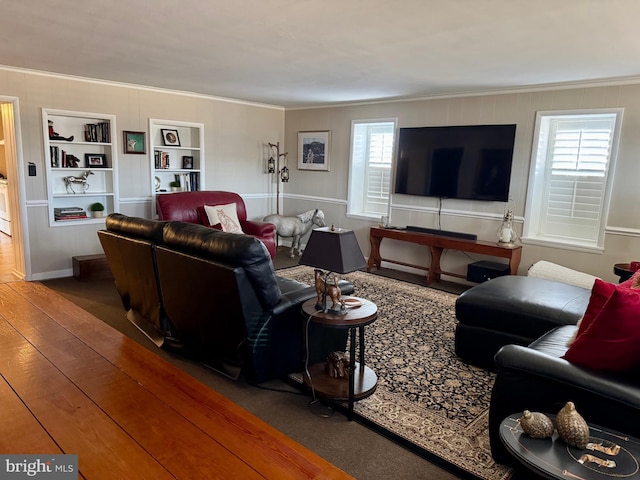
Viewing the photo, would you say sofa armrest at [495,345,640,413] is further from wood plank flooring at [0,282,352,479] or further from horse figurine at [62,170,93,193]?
horse figurine at [62,170,93,193]

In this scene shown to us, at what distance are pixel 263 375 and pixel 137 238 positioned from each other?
1370mm

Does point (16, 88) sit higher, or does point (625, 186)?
point (16, 88)

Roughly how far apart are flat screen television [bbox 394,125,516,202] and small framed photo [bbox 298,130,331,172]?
131 cm

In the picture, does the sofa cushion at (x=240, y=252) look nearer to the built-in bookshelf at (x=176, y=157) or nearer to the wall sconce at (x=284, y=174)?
the built-in bookshelf at (x=176, y=157)

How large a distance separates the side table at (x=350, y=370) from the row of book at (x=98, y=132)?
3897mm

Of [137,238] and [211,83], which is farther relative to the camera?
[211,83]

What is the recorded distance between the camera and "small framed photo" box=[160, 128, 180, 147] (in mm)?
5953

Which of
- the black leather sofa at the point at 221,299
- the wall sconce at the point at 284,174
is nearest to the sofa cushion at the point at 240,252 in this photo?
the black leather sofa at the point at 221,299

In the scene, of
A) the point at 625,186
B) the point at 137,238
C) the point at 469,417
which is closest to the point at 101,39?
the point at 137,238

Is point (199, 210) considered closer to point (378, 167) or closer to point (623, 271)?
point (378, 167)

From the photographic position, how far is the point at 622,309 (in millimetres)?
1771

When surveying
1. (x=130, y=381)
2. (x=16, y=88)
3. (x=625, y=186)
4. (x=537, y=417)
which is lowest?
(x=130, y=381)

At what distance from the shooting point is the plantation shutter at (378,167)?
20.1 ft

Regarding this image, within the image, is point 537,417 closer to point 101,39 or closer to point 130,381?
point 130,381
